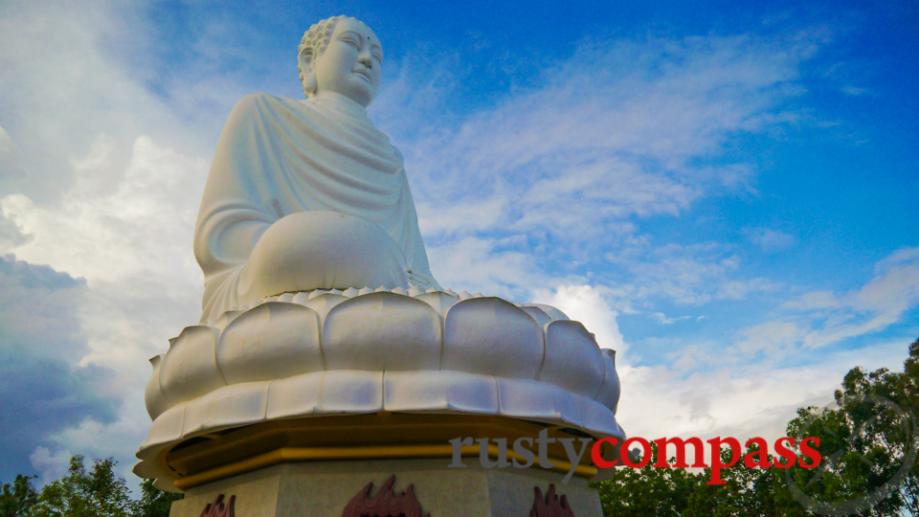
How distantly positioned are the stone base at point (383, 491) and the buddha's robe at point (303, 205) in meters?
1.06

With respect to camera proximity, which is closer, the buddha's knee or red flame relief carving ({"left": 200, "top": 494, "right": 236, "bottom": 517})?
red flame relief carving ({"left": 200, "top": 494, "right": 236, "bottom": 517})

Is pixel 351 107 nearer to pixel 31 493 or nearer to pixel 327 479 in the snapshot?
pixel 327 479

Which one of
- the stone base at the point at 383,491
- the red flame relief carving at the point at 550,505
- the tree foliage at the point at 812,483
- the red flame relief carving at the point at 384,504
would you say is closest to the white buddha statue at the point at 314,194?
the stone base at the point at 383,491

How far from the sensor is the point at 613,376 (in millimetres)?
3596

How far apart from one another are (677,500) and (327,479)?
1302 cm

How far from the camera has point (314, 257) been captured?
364 centimetres

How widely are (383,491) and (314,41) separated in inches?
212

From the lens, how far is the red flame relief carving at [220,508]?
3099 mm

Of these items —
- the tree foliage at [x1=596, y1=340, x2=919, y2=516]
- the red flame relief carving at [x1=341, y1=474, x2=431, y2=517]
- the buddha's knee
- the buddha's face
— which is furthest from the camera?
the tree foliage at [x1=596, y1=340, x2=919, y2=516]

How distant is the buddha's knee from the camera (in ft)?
12.0

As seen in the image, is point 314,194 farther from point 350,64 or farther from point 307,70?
point 307,70

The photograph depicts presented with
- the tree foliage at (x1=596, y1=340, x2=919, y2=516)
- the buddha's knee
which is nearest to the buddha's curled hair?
the buddha's knee

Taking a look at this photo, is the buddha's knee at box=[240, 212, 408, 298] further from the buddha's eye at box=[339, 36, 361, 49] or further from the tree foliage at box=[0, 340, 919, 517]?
the tree foliage at box=[0, 340, 919, 517]

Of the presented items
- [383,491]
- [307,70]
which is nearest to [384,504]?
[383,491]
